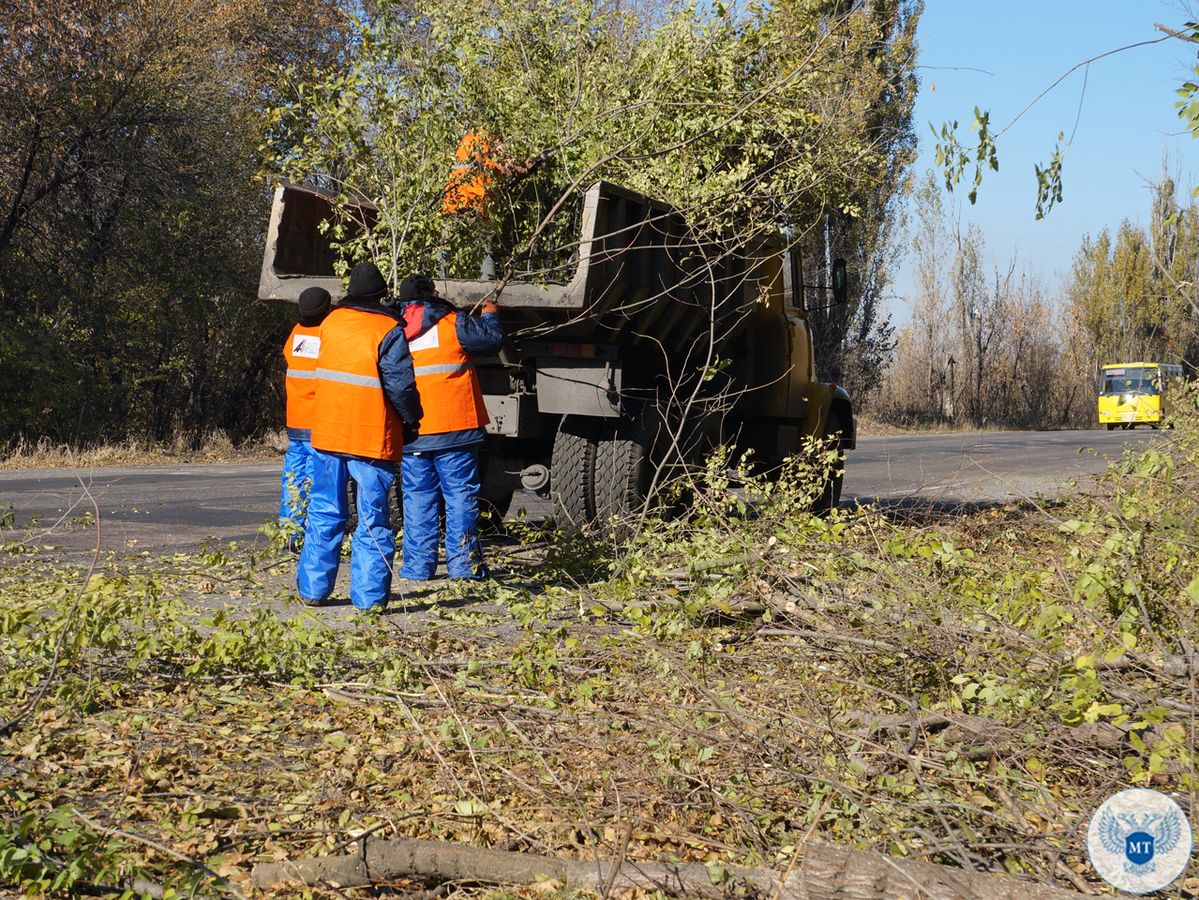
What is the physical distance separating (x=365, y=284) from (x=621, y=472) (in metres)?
2.02

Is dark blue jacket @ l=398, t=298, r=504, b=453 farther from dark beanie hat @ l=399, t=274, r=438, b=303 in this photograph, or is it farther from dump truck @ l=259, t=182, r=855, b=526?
dump truck @ l=259, t=182, r=855, b=526

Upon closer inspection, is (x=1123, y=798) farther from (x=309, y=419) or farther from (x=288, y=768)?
(x=309, y=419)

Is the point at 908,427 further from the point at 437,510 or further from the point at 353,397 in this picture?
the point at 353,397

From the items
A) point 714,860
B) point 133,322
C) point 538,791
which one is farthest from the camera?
point 133,322

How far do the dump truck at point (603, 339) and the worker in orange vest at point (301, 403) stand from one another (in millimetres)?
738

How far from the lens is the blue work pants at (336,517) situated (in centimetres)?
656

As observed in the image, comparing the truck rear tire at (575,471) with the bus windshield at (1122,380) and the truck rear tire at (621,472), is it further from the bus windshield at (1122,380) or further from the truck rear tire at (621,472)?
the bus windshield at (1122,380)

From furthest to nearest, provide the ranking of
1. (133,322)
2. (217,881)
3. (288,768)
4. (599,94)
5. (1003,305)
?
1. (1003,305)
2. (133,322)
3. (599,94)
4. (288,768)
5. (217,881)

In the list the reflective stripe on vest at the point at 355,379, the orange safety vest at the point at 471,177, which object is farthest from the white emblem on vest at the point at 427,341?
the orange safety vest at the point at 471,177

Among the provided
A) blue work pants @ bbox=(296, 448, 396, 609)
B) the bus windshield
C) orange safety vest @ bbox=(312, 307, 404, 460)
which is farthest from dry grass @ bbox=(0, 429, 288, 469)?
the bus windshield

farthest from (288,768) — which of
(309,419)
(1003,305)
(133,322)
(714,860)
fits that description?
(1003,305)

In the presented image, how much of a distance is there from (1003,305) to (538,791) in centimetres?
4362

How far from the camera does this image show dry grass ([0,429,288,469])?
15.7 meters

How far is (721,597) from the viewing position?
Result: 5598mm
